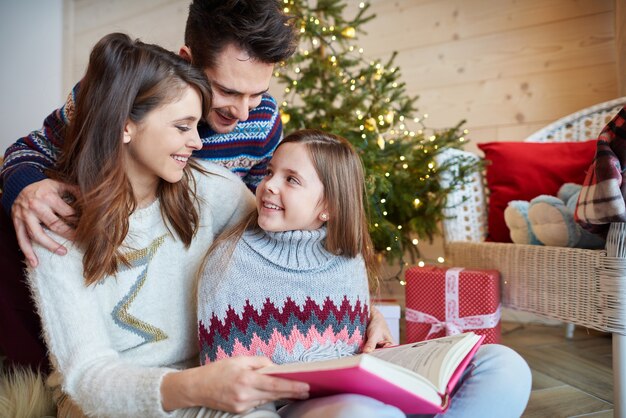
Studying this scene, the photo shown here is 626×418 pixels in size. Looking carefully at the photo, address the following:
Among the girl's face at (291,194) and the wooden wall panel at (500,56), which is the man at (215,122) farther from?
the wooden wall panel at (500,56)

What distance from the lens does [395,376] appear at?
2.19 ft

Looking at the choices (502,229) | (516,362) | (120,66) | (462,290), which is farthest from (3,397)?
(502,229)

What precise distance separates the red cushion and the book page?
1.10 metres

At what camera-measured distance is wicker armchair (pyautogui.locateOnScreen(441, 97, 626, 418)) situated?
1150 millimetres

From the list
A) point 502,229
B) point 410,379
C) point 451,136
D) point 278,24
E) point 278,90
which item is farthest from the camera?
point 278,90

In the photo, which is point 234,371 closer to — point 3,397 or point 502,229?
point 3,397

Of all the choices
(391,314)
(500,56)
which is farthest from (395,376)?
(500,56)

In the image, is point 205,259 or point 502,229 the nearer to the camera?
point 205,259

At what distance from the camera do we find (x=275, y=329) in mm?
946

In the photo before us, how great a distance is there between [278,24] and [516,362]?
0.88m

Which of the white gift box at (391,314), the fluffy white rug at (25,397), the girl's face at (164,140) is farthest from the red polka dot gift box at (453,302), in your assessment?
the fluffy white rug at (25,397)

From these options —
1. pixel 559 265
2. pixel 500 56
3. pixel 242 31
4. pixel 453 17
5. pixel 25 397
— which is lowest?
pixel 25 397

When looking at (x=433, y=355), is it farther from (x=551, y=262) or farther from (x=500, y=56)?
(x=500, y=56)

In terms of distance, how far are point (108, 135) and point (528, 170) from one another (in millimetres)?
1433
